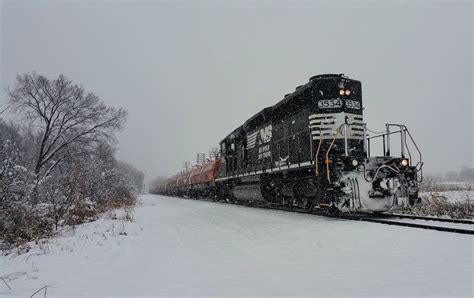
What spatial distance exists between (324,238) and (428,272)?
2.31 meters

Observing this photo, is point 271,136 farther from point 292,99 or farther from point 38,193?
point 38,193

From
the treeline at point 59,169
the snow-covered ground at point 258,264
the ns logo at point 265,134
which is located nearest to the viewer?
the snow-covered ground at point 258,264

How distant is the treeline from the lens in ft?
27.8

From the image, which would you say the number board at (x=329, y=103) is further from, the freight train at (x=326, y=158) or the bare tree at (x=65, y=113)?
the bare tree at (x=65, y=113)

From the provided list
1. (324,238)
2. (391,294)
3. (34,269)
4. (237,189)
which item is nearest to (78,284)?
(34,269)

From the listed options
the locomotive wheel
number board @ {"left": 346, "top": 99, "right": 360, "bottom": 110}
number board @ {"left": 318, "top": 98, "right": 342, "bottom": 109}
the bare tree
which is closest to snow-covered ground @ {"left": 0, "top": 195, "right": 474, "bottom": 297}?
the locomotive wheel

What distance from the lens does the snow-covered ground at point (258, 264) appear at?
11.9ft

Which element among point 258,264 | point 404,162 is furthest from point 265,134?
point 258,264

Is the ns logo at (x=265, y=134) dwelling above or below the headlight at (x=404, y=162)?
above

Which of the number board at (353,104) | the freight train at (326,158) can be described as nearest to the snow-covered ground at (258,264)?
the freight train at (326,158)

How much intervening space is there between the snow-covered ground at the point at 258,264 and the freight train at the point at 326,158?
6.46 ft

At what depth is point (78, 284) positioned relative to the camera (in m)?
4.11

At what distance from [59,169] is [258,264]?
2048 cm

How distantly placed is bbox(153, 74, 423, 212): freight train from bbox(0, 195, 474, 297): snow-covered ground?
6.46 feet
